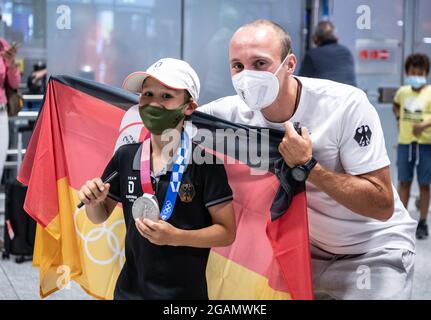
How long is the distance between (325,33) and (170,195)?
4.69 metres

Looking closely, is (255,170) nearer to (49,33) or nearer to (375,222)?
(375,222)

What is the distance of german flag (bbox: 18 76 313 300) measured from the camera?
246 cm

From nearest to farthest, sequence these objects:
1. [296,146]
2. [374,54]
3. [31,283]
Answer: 1. [296,146]
2. [31,283]
3. [374,54]

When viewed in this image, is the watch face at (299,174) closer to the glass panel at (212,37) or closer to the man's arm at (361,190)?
the man's arm at (361,190)

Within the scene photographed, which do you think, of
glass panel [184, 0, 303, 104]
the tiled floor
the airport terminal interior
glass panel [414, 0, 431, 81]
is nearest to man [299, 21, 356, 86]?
the airport terminal interior

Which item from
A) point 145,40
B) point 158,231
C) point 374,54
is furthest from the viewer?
point 374,54

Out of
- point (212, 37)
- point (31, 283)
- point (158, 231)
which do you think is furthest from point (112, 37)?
point (158, 231)

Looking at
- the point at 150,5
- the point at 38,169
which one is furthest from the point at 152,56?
the point at 38,169

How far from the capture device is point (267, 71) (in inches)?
95.2

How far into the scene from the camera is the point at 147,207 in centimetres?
221

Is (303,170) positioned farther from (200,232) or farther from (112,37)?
(112,37)

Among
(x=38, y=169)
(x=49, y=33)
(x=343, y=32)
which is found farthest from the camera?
(x=343, y=32)

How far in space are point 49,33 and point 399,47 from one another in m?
4.23
